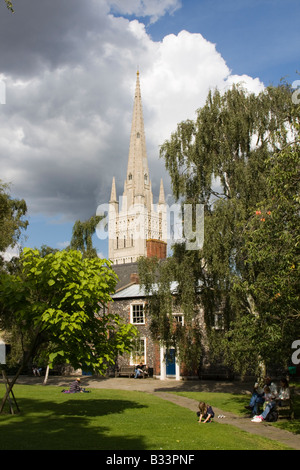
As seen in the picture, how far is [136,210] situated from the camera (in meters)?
141

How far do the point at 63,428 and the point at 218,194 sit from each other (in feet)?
54.1

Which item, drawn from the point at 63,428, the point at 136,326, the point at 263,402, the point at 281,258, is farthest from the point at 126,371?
the point at 281,258

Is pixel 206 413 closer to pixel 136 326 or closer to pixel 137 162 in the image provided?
pixel 136 326

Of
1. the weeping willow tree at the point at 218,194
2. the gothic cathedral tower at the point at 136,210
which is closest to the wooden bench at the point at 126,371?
the weeping willow tree at the point at 218,194

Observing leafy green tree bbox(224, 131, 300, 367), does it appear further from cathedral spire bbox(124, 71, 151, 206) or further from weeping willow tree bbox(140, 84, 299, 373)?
cathedral spire bbox(124, 71, 151, 206)

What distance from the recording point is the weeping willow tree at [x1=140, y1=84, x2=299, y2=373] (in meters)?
24.2

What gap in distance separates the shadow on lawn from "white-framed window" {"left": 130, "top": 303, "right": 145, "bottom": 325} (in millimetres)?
18813

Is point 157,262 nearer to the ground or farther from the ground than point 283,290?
farther from the ground

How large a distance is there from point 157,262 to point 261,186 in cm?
821

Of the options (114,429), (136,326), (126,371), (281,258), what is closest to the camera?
(281,258)

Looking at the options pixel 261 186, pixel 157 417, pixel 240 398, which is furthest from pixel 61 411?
pixel 261 186
